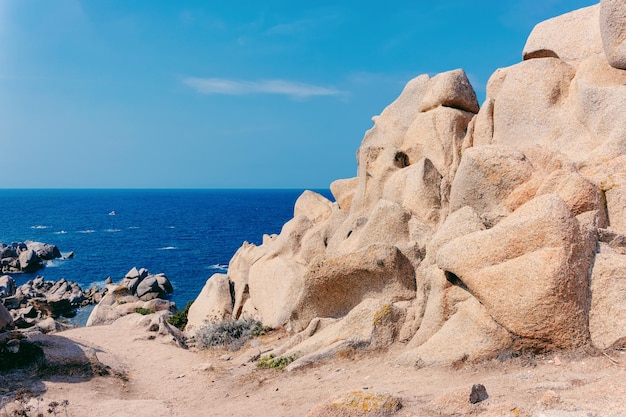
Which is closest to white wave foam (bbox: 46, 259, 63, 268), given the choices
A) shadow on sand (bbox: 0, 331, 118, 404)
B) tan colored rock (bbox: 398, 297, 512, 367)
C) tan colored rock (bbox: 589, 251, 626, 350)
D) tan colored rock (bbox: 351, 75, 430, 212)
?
tan colored rock (bbox: 351, 75, 430, 212)

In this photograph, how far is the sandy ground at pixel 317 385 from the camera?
9.40 metres

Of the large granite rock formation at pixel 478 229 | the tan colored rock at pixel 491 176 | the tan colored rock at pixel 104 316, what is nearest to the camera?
the large granite rock formation at pixel 478 229

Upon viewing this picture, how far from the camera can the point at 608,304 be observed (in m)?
11.7

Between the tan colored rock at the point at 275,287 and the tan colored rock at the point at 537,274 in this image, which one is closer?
the tan colored rock at the point at 537,274

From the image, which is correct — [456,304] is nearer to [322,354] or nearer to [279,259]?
[322,354]

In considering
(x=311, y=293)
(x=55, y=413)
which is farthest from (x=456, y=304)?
(x=55, y=413)

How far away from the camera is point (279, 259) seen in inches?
1054

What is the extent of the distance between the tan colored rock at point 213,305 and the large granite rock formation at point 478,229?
0.09 metres

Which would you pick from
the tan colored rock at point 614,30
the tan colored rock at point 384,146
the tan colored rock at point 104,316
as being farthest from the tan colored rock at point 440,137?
the tan colored rock at point 104,316

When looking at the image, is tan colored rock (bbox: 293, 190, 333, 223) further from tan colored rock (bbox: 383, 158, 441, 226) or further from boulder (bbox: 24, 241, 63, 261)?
boulder (bbox: 24, 241, 63, 261)

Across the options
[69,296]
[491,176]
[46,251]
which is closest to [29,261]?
[46,251]

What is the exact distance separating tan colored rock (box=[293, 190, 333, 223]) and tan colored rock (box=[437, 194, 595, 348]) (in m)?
19.4

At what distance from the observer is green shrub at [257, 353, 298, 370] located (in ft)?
56.0

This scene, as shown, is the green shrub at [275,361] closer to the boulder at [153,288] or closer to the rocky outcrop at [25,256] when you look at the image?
the boulder at [153,288]
